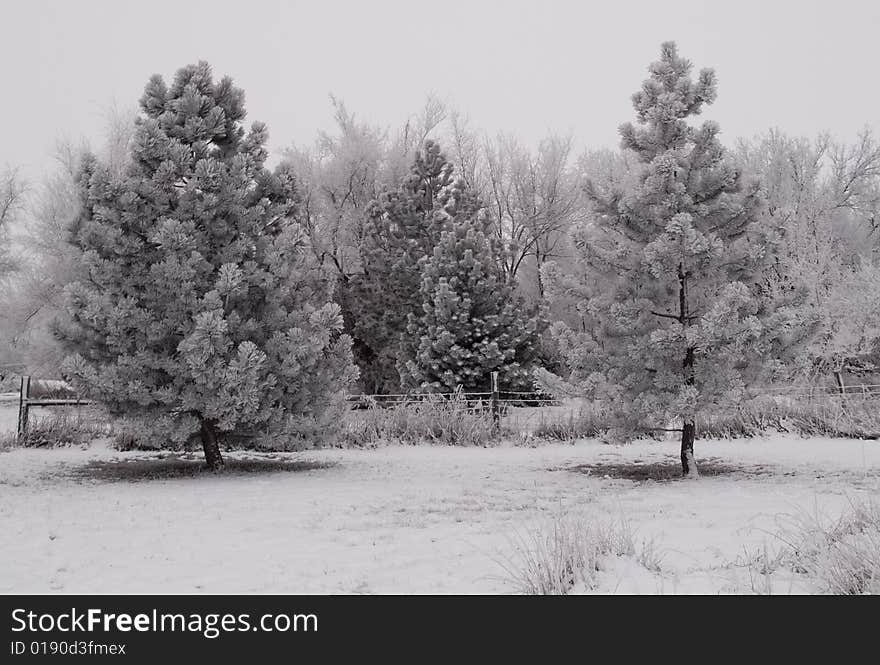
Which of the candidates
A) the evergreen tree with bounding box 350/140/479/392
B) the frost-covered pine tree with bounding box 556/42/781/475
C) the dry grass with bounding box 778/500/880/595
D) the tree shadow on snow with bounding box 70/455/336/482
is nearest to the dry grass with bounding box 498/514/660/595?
the dry grass with bounding box 778/500/880/595

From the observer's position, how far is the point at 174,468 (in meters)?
10.9

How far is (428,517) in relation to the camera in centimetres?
630

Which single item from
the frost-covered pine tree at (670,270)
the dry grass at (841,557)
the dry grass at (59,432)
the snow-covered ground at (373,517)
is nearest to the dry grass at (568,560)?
the snow-covered ground at (373,517)

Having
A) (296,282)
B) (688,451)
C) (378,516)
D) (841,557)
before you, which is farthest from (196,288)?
(841,557)

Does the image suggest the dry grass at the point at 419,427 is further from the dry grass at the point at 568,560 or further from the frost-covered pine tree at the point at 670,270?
the dry grass at the point at 568,560

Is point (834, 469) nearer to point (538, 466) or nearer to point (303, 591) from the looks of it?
point (538, 466)

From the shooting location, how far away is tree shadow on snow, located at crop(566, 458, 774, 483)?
9719mm

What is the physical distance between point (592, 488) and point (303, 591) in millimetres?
5293

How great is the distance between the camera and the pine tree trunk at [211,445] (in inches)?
405

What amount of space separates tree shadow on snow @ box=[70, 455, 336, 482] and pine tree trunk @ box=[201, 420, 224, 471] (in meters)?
0.12

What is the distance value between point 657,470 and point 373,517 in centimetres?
569

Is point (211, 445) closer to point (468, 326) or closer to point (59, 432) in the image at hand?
point (59, 432)

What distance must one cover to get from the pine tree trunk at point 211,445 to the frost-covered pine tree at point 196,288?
0.05 metres
